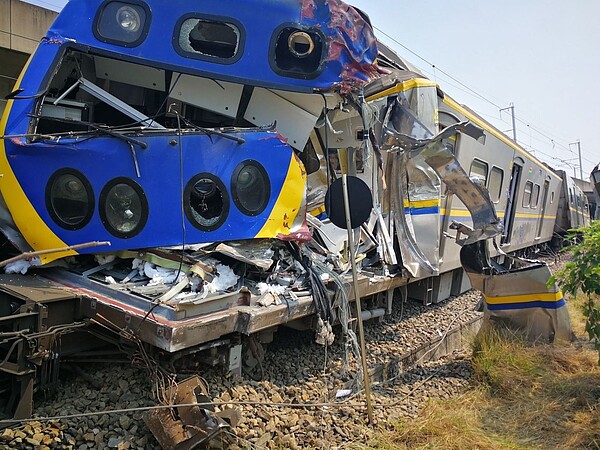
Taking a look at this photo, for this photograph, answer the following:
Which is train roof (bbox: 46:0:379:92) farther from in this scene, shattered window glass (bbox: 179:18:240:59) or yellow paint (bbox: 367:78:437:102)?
yellow paint (bbox: 367:78:437:102)

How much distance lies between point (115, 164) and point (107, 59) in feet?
4.68

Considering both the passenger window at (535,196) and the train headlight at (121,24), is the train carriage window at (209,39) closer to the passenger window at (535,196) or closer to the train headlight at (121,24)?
the train headlight at (121,24)

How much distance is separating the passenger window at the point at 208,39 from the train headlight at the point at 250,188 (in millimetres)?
1137

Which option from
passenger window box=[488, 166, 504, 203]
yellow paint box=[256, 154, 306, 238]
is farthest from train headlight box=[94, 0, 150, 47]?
passenger window box=[488, 166, 504, 203]

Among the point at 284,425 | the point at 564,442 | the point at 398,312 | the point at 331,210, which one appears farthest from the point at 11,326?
the point at 398,312

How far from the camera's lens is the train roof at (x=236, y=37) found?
4461 millimetres

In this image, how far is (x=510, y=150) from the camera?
10.4 m

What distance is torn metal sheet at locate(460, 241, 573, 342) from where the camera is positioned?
5.27 m

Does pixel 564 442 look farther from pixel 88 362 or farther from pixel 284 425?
pixel 88 362

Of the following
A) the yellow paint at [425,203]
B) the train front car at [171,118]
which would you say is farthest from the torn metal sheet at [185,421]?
the yellow paint at [425,203]

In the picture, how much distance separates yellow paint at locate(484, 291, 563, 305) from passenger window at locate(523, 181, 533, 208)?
7.60 metres

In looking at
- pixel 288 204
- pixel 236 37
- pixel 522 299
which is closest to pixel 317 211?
pixel 288 204

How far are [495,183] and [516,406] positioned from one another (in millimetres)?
6290

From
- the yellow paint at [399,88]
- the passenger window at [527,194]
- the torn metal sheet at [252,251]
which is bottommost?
the torn metal sheet at [252,251]
